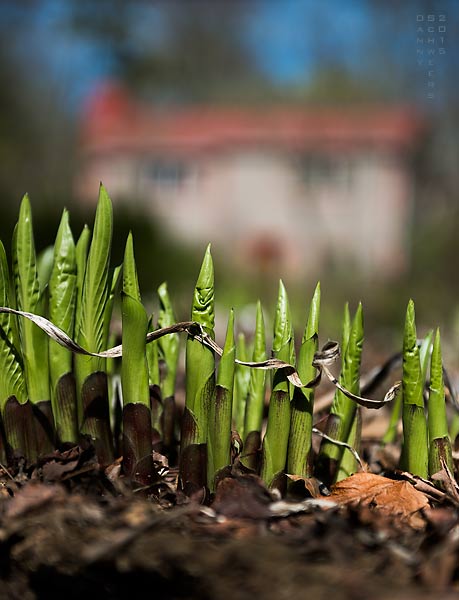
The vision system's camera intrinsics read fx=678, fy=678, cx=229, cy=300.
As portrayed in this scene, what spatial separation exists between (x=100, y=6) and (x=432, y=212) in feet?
27.8

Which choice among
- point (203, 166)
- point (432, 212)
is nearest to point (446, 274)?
point (432, 212)

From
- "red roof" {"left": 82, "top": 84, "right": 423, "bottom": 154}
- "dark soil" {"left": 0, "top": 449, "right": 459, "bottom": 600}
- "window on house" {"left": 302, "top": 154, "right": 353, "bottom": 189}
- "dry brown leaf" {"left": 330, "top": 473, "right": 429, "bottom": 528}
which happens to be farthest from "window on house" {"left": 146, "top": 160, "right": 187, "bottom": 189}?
"dark soil" {"left": 0, "top": 449, "right": 459, "bottom": 600}

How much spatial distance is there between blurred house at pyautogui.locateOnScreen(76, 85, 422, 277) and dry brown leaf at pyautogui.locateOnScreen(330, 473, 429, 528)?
23687 mm

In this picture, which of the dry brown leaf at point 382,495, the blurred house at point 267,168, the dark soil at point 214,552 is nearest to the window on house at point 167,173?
the blurred house at point 267,168

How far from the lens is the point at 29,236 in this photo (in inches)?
35.3

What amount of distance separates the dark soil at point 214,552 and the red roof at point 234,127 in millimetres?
23193

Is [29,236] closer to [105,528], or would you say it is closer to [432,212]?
[105,528]

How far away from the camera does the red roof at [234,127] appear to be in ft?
85.2

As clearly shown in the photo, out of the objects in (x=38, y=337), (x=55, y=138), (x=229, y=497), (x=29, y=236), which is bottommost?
(x=229, y=497)

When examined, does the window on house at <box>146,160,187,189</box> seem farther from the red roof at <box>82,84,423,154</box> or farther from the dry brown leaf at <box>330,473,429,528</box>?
the dry brown leaf at <box>330,473,429,528</box>

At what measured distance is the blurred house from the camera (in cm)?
2619

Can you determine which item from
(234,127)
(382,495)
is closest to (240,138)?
(234,127)

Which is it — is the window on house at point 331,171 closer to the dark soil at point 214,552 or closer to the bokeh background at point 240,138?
the bokeh background at point 240,138

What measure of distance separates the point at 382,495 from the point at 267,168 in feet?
91.9
